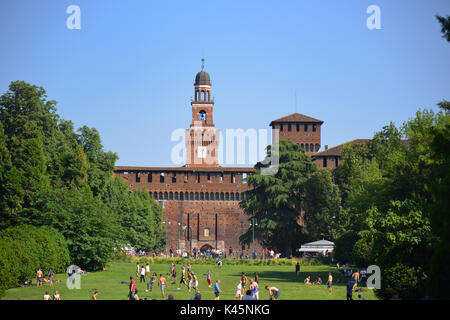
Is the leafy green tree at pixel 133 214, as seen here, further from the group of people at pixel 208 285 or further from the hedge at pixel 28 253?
the group of people at pixel 208 285

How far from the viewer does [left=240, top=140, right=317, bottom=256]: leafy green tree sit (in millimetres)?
56375

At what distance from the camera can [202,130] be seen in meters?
95.9

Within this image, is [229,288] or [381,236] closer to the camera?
[381,236]

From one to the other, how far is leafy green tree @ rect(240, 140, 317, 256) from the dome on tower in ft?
128

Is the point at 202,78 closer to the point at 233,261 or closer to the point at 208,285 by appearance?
the point at 233,261

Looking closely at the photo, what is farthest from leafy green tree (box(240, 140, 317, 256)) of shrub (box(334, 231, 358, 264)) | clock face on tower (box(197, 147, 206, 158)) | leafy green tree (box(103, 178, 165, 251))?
clock face on tower (box(197, 147, 206, 158))

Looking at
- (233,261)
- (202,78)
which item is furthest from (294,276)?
(202,78)

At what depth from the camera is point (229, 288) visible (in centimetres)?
3378

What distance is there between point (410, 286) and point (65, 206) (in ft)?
82.0

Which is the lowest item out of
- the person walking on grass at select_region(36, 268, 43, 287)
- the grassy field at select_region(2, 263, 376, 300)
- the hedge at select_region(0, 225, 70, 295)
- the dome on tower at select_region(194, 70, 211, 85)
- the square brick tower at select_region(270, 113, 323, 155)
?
the grassy field at select_region(2, 263, 376, 300)

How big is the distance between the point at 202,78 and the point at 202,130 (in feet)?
23.0

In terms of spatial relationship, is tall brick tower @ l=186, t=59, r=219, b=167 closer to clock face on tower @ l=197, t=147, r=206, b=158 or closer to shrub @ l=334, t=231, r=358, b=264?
clock face on tower @ l=197, t=147, r=206, b=158
